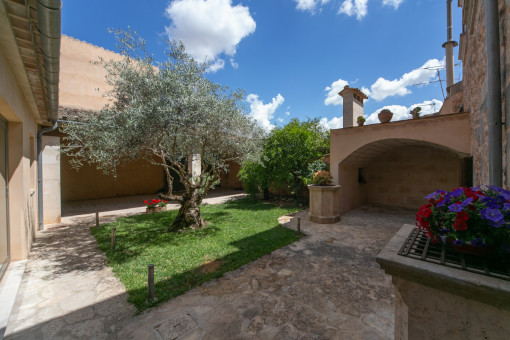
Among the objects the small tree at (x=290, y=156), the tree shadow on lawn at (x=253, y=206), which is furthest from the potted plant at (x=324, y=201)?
the tree shadow on lawn at (x=253, y=206)

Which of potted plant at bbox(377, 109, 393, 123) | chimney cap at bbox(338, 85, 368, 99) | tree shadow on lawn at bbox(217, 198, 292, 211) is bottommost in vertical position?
tree shadow on lawn at bbox(217, 198, 292, 211)

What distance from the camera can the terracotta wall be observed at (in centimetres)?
1091

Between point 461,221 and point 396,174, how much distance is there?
9.62 metres

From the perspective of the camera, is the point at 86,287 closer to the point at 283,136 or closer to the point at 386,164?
the point at 283,136

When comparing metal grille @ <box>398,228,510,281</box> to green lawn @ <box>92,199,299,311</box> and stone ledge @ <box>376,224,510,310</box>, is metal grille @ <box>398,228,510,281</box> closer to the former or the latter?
stone ledge @ <box>376,224,510,310</box>

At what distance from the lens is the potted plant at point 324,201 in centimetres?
699

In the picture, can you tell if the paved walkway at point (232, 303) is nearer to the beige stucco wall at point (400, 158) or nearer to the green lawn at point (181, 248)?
the green lawn at point (181, 248)

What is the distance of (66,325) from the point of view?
2.55 m

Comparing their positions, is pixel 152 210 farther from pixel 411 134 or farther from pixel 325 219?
pixel 411 134

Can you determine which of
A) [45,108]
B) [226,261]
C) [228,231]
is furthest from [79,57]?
[226,261]

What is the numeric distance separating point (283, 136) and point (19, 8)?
350 inches

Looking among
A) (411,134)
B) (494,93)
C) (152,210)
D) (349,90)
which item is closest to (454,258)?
(494,93)

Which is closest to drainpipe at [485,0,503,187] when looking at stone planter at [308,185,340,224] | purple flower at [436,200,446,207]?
purple flower at [436,200,446,207]

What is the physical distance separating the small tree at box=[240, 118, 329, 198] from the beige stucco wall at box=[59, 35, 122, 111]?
851cm
